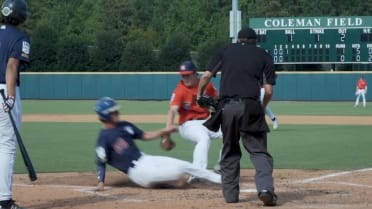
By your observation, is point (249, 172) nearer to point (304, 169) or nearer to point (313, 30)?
point (304, 169)

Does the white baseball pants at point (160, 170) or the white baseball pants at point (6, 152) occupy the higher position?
the white baseball pants at point (6, 152)

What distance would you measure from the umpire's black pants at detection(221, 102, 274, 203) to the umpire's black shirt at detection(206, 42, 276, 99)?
152 mm

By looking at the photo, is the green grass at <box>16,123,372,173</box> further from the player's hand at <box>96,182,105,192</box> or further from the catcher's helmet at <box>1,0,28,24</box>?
the catcher's helmet at <box>1,0,28,24</box>

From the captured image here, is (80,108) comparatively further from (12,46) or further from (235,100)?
(12,46)

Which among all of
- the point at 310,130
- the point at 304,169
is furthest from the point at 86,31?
the point at 304,169

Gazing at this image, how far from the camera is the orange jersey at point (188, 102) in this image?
1012cm

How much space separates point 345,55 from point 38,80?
18.5m

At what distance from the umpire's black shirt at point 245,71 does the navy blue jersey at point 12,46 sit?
2.23 meters

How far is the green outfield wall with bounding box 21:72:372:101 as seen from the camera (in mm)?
41656

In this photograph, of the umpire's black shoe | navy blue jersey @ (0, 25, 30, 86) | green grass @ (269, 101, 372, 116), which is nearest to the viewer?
navy blue jersey @ (0, 25, 30, 86)

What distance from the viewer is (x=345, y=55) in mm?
37312

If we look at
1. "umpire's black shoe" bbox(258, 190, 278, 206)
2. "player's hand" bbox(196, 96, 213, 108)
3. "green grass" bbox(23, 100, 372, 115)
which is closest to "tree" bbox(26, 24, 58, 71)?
"green grass" bbox(23, 100, 372, 115)

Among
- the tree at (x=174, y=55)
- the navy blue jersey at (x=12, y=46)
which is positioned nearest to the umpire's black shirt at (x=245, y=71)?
the navy blue jersey at (x=12, y=46)

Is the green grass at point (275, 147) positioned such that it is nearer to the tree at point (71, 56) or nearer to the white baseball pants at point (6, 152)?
the white baseball pants at point (6, 152)
